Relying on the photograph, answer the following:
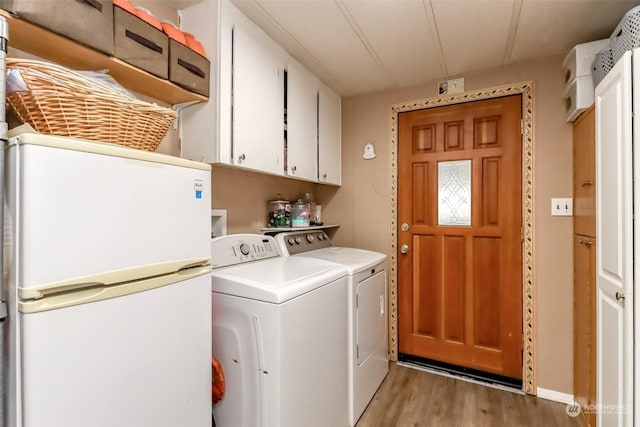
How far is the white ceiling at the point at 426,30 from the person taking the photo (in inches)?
62.3

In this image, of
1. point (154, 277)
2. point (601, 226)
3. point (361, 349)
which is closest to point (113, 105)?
point (154, 277)

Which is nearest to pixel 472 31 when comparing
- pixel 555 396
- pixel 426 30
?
pixel 426 30

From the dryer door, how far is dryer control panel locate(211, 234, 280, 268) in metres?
0.61

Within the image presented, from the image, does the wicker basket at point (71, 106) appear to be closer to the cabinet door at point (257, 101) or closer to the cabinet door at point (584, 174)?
the cabinet door at point (257, 101)

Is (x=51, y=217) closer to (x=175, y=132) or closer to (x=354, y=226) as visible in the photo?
(x=175, y=132)

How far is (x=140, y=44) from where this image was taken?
4.08 ft

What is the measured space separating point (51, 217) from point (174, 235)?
1.14 ft

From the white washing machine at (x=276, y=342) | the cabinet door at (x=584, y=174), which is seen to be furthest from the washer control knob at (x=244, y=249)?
the cabinet door at (x=584, y=174)

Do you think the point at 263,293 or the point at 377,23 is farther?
the point at 377,23

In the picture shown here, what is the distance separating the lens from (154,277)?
0.99 meters

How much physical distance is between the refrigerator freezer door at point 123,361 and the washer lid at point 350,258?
34.9 inches

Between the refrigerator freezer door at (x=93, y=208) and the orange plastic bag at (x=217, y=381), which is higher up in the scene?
the refrigerator freezer door at (x=93, y=208)

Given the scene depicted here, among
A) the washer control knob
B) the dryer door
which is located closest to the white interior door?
the dryer door

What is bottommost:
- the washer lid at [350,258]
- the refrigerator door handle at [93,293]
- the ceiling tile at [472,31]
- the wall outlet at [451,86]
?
the washer lid at [350,258]
